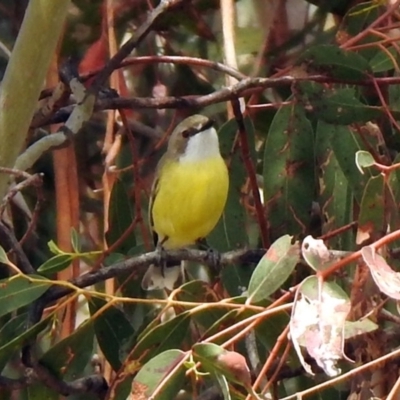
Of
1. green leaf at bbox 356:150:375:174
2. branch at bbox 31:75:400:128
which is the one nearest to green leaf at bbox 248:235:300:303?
green leaf at bbox 356:150:375:174

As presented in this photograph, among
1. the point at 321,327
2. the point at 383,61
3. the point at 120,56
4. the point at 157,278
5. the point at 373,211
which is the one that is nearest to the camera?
the point at 321,327

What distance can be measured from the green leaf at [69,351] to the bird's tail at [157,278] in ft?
1.07

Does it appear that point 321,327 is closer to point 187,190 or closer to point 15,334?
point 15,334

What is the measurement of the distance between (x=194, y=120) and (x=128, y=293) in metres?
0.40

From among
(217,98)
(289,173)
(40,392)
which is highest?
(217,98)

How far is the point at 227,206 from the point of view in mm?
1543

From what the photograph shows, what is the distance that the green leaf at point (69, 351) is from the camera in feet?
4.14

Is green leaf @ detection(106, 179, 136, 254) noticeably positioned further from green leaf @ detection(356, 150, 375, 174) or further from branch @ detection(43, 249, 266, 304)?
green leaf @ detection(356, 150, 375, 174)

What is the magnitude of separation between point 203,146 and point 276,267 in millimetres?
844

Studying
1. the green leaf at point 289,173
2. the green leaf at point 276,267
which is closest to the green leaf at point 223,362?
the green leaf at point 276,267

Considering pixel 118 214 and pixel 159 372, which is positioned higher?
pixel 118 214

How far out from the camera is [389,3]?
5.08ft

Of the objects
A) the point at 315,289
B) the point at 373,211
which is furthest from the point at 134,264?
the point at 315,289

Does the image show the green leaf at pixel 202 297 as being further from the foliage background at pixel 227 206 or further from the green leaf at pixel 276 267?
the green leaf at pixel 276 267
